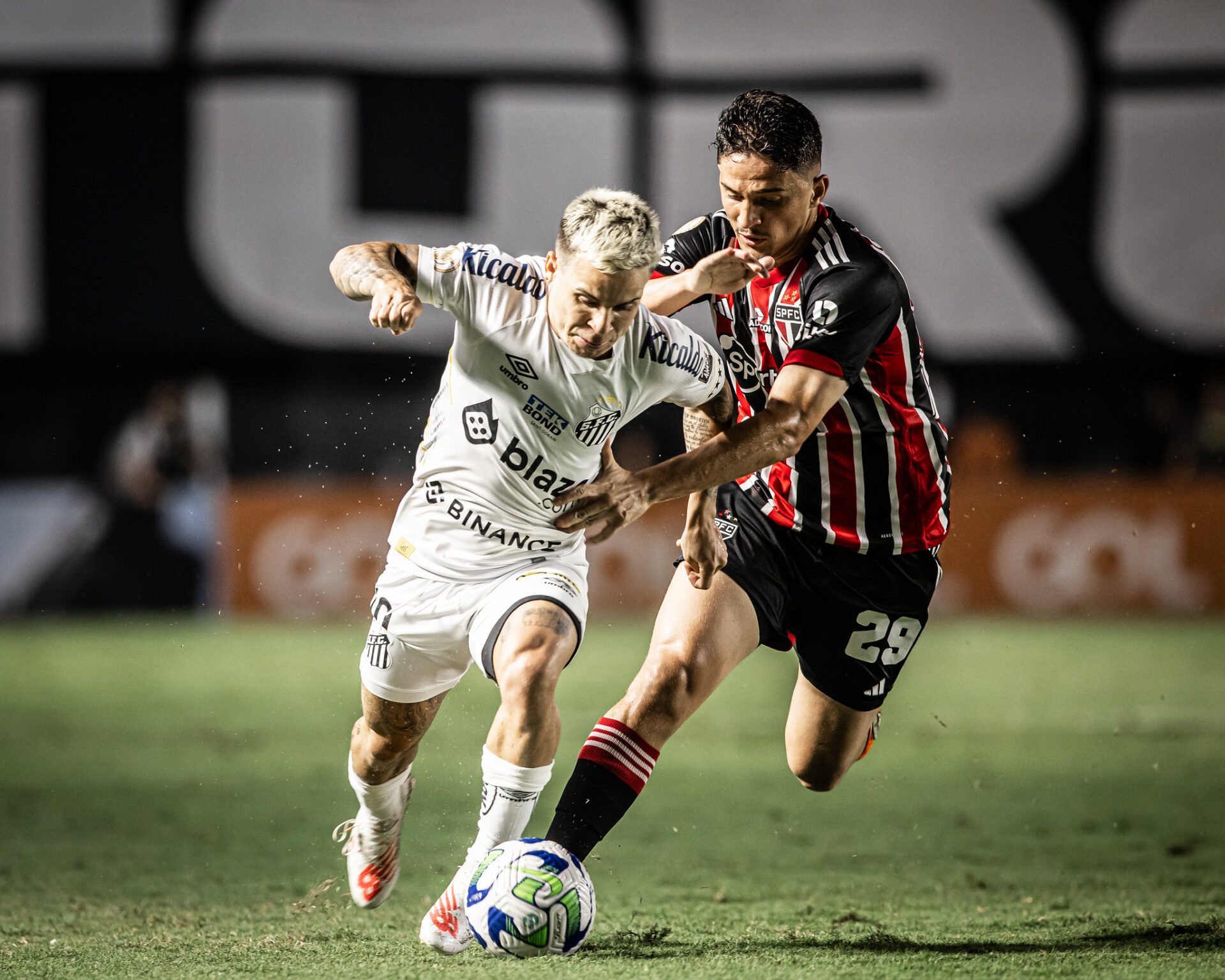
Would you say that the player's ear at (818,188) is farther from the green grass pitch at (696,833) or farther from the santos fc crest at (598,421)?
the green grass pitch at (696,833)

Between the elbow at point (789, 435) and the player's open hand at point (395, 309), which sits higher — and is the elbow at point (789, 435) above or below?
below

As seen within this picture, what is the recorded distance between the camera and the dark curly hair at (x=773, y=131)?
12.6 feet

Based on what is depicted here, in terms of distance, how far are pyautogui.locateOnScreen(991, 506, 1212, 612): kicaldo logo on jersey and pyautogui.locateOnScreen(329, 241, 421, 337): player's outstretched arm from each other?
1027cm

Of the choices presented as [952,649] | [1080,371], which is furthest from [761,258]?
[1080,371]

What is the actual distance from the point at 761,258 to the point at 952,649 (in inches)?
307

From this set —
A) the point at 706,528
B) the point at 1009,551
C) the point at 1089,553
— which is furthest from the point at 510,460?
the point at 1089,553

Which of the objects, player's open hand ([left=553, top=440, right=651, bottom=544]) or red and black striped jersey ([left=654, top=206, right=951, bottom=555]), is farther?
red and black striped jersey ([left=654, top=206, right=951, bottom=555])

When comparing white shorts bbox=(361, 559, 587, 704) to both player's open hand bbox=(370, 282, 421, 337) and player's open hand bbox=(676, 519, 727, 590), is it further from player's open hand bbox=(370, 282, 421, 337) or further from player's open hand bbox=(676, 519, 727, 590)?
player's open hand bbox=(370, 282, 421, 337)

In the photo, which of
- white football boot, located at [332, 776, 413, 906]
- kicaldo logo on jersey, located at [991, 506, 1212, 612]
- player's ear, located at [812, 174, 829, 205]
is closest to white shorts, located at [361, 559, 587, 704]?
white football boot, located at [332, 776, 413, 906]

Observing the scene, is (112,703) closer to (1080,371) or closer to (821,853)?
(821,853)

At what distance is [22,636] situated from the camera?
12.2 metres

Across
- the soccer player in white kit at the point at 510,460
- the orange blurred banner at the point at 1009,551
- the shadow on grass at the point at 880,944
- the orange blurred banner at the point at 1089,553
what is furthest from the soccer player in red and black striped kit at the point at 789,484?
the orange blurred banner at the point at 1089,553

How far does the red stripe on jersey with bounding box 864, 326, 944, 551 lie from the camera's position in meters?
4.15

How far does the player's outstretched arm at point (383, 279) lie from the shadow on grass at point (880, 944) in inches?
73.4
